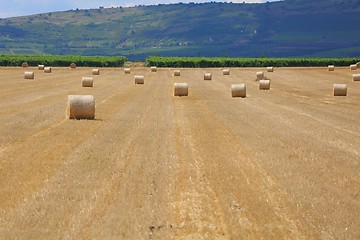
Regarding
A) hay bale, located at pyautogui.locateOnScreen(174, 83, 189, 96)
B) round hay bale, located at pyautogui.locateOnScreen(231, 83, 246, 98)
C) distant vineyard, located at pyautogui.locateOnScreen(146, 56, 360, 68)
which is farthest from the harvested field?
distant vineyard, located at pyautogui.locateOnScreen(146, 56, 360, 68)

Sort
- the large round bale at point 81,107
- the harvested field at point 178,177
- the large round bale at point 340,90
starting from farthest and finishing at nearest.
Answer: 1. the large round bale at point 340,90
2. the large round bale at point 81,107
3. the harvested field at point 178,177

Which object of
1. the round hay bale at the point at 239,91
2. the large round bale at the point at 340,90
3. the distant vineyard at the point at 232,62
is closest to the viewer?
the round hay bale at the point at 239,91

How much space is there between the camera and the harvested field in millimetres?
10297

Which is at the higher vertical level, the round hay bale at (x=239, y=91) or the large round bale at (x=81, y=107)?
the large round bale at (x=81, y=107)

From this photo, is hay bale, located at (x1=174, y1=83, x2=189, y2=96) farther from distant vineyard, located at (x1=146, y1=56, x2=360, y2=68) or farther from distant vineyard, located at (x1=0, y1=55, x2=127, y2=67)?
distant vineyard, located at (x1=146, y1=56, x2=360, y2=68)

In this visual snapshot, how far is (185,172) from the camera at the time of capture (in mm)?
14352

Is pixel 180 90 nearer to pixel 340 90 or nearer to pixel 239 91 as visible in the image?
pixel 239 91

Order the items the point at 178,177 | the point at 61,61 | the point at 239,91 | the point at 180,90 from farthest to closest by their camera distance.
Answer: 1. the point at 61,61
2. the point at 180,90
3. the point at 239,91
4. the point at 178,177

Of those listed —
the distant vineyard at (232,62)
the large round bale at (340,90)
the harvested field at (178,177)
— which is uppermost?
the harvested field at (178,177)

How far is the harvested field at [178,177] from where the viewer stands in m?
10.3

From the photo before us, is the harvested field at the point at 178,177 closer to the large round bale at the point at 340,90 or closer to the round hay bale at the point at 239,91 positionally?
the round hay bale at the point at 239,91

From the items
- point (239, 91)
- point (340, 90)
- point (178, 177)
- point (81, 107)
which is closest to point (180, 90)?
point (239, 91)

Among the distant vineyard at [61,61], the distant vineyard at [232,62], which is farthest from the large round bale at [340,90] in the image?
the distant vineyard at [61,61]

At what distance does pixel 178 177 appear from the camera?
13781 mm
